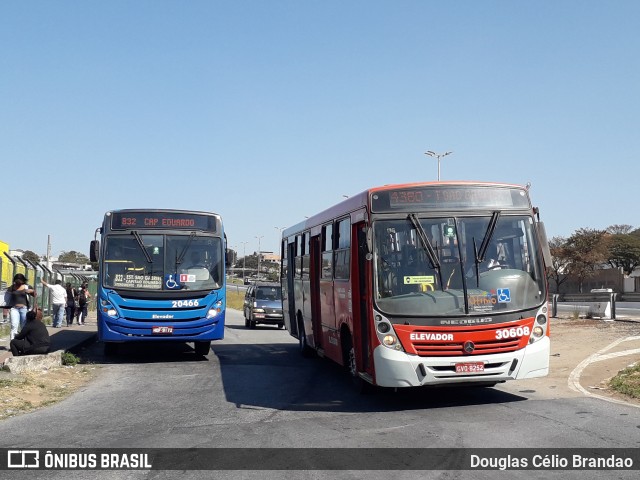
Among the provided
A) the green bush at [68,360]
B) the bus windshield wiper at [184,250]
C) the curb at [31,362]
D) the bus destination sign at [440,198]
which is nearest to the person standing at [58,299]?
the curb at [31,362]

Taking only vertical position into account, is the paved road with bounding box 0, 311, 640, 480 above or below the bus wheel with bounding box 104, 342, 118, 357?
below

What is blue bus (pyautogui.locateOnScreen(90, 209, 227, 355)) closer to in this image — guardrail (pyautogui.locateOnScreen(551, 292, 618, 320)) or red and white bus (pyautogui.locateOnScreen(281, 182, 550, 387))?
red and white bus (pyautogui.locateOnScreen(281, 182, 550, 387))

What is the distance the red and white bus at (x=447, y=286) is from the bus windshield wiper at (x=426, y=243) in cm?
1

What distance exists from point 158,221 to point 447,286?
27.8 ft

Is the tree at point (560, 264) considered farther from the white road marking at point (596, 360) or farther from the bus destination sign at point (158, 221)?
the bus destination sign at point (158, 221)

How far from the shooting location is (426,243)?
991 centimetres

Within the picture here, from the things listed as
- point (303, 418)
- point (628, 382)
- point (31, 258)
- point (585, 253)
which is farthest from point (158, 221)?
point (585, 253)

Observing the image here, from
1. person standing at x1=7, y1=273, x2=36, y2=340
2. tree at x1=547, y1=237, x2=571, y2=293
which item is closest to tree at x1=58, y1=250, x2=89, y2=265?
tree at x1=547, y1=237, x2=571, y2=293

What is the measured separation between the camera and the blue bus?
15.6 m

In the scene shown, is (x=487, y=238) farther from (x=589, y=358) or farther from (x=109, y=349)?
(x=109, y=349)

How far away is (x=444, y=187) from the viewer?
33.9 feet

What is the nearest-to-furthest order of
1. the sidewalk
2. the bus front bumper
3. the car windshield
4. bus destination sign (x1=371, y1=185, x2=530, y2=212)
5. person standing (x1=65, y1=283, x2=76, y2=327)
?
1. the bus front bumper
2. bus destination sign (x1=371, y1=185, x2=530, y2=212)
3. the sidewalk
4. person standing (x1=65, y1=283, x2=76, y2=327)
5. the car windshield

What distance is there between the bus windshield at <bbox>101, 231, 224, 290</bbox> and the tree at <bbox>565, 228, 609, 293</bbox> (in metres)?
65.3

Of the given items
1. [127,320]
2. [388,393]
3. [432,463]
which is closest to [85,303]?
[127,320]
